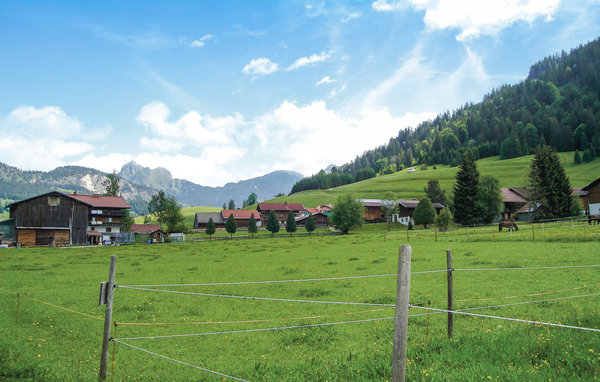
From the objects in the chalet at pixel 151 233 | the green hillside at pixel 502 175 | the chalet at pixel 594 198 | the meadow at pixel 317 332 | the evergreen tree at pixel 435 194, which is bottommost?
the chalet at pixel 151 233

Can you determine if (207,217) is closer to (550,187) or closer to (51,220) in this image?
(51,220)

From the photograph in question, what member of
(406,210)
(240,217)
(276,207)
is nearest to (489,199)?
(406,210)

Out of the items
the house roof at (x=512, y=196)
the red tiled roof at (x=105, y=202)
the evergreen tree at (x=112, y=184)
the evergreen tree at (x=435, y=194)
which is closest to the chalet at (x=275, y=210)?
the evergreen tree at (x=435, y=194)

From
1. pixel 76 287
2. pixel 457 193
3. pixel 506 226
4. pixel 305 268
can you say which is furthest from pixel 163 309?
pixel 457 193

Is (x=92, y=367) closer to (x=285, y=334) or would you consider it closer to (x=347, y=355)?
(x=285, y=334)

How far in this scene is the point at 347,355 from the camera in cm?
882

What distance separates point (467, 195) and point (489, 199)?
295 inches

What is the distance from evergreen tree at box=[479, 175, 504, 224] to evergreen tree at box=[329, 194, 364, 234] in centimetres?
3174

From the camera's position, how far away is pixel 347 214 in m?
99.9

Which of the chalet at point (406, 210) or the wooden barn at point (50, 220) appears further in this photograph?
the chalet at point (406, 210)

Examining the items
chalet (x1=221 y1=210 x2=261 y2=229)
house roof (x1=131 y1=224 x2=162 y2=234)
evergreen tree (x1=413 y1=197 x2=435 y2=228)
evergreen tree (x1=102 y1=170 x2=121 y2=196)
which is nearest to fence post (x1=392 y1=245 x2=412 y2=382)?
evergreen tree (x1=413 y1=197 x2=435 y2=228)

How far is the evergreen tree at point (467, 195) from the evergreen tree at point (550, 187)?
1185 centimetres

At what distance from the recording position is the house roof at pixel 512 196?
111 m

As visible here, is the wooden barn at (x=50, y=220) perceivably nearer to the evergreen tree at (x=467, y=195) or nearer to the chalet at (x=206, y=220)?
the chalet at (x=206, y=220)
